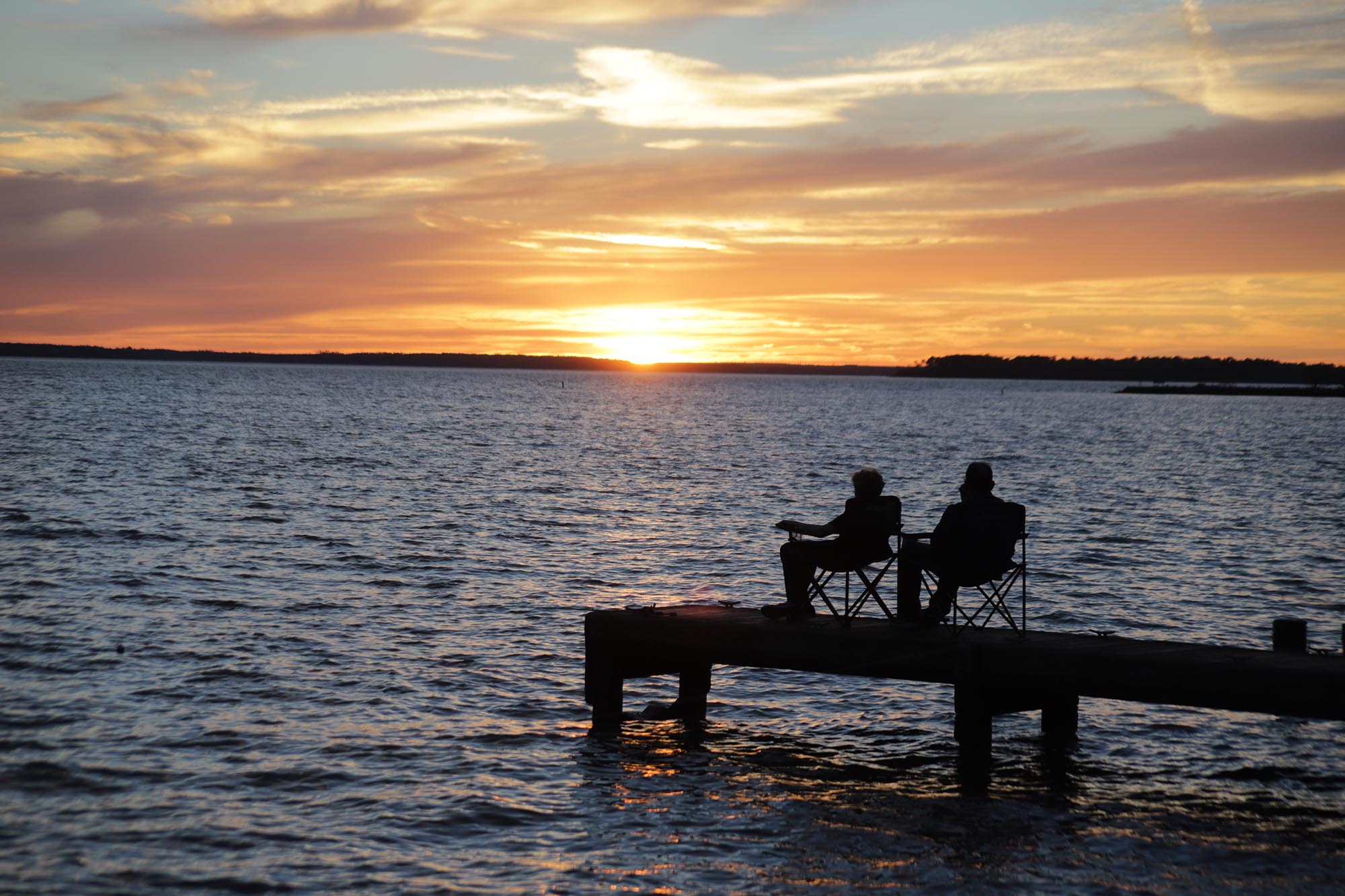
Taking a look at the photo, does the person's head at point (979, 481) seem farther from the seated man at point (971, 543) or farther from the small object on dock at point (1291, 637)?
the small object on dock at point (1291, 637)

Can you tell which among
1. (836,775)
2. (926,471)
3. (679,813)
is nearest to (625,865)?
(679,813)

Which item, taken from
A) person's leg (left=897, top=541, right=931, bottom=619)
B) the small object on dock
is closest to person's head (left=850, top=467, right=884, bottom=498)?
person's leg (left=897, top=541, right=931, bottom=619)

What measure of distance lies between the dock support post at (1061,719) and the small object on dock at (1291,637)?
2239 mm

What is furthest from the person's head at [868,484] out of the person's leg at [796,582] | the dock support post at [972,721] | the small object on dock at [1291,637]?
the small object on dock at [1291,637]

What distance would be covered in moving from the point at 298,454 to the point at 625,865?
48.4m

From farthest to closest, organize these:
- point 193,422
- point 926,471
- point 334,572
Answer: point 193,422
point 926,471
point 334,572

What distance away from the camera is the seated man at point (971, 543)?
34.8ft

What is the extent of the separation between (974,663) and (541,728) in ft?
14.7

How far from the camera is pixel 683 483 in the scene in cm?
4406

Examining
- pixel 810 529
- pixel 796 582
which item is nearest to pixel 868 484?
pixel 810 529

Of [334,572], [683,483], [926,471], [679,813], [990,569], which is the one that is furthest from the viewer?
[926,471]

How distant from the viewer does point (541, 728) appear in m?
12.3

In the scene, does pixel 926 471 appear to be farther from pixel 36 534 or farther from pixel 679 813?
pixel 679 813

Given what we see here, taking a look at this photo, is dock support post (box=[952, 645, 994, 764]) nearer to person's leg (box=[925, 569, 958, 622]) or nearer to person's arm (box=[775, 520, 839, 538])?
person's leg (box=[925, 569, 958, 622])
